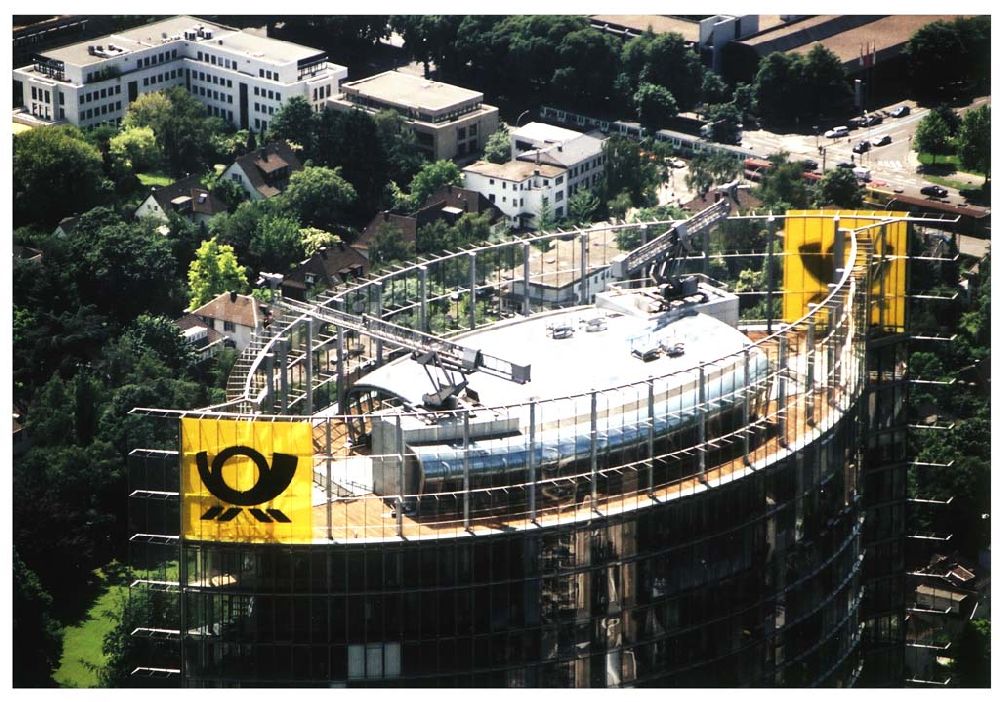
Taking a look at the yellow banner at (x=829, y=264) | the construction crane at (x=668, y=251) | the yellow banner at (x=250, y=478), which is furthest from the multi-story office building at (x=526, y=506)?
the yellow banner at (x=829, y=264)

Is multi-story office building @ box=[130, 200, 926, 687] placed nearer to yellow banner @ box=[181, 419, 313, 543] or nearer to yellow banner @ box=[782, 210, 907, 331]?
yellow banner @ box=[181, 419, 313, 543]

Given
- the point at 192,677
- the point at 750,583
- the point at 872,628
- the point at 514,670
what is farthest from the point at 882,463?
the point at 192,677

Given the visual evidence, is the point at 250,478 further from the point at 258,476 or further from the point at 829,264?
the point at 829,264

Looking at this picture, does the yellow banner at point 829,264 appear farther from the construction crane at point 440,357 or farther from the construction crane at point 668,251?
the construction crane at point 440,357

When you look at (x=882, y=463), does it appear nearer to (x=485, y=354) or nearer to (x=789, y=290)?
(x=789, y=290)

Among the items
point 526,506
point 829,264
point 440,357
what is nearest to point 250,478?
point 526,506

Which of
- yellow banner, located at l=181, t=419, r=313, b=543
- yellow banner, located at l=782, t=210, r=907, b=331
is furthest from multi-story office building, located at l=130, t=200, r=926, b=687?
yellow banner, located at l=782, t=210, r=907, b=331
